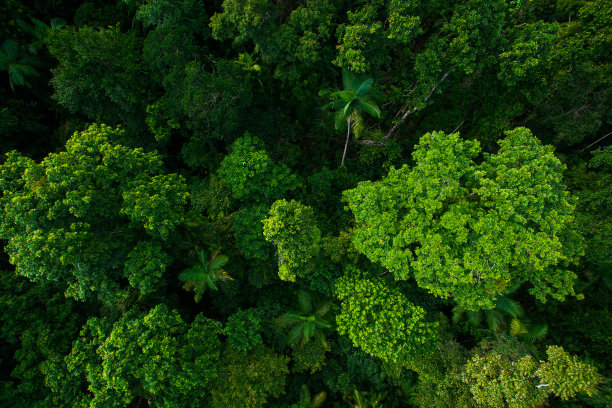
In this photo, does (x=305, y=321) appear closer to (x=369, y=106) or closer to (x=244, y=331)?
(x=244, y=331)

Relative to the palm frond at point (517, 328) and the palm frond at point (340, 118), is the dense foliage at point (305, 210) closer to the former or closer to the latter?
the palm frond at point (340, 118)

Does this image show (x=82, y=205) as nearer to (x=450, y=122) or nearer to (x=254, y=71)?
(x=254, y=71)

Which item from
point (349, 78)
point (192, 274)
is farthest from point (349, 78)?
point (192, 274)

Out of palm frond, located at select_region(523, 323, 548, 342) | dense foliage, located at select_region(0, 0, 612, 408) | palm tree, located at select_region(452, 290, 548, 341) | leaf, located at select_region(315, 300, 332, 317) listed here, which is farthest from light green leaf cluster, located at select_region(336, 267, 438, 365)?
palm frond, located at select_region(523, 323, 548, 342)

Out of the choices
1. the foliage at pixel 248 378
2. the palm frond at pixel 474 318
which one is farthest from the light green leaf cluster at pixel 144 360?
the palm frond at pixel 474 318

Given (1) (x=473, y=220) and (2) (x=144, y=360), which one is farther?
(2) (x=144, y=360)

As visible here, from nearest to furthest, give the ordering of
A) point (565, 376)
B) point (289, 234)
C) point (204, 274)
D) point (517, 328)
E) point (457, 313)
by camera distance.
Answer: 1. point (565, 376)
2. point (289, 234)
3. point (204, 274)
4. point (517, 328)
5. point (457, 313)
